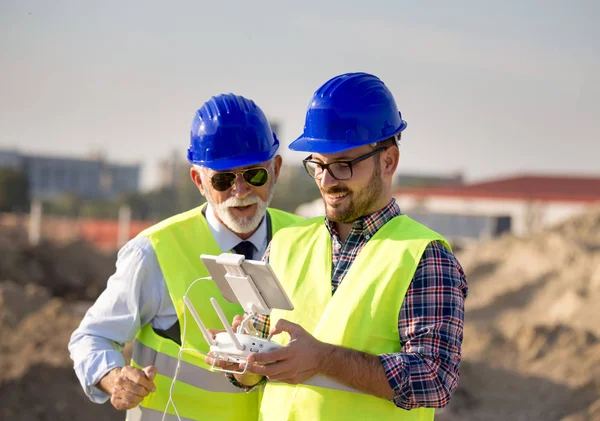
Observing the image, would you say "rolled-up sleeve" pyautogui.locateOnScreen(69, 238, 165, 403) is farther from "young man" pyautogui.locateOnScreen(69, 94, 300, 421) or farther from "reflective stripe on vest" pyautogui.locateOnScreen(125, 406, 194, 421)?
"reflective stripe on vest" pyautogui.locateOnScreen(125, 406, 194, 421)

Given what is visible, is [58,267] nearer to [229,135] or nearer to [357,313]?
[229,135]

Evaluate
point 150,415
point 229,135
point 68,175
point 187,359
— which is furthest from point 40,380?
point 68,175

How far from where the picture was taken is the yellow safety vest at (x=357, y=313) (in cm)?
300

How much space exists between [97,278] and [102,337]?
1948cm

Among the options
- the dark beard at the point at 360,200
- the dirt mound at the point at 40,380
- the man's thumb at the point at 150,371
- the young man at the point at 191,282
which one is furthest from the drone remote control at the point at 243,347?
the dirt mound at the point at 40,380

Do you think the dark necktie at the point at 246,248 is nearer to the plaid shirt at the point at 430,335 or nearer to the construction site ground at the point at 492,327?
the plaid shirt at the point at 430,335

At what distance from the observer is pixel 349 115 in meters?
3.16

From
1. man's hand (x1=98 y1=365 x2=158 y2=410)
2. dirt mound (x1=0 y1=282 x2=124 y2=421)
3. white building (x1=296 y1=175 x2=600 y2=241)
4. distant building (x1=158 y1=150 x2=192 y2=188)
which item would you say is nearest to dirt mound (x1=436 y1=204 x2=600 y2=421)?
dirt mound (x1=0 y1=282 x2=124 y2=421)

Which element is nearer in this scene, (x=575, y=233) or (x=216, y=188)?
(x=216, y=188)

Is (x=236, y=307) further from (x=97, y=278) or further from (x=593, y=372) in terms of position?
(x=97, y=278)

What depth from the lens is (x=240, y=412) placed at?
393 cm

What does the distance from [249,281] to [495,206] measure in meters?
36.1

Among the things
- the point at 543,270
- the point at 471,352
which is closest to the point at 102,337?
the point at 471,352

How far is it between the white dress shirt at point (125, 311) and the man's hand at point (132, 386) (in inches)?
11.8
